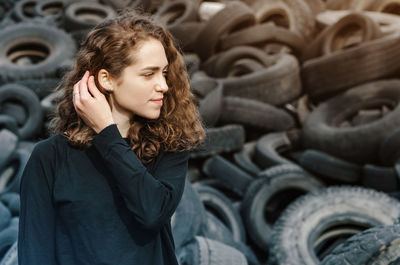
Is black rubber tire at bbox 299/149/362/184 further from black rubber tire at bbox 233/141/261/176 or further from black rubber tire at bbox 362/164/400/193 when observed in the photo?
black rubber tire at bbox 233/141/261/176

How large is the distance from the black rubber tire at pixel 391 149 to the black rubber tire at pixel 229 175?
1119 millimetres

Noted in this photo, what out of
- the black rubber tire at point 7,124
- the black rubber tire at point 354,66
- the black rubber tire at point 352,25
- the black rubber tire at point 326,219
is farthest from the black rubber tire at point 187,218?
the black rubber tire at point 352,25

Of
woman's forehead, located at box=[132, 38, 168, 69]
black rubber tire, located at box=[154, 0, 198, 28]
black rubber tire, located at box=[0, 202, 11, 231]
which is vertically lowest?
black rubber tire, located at box=[0, 202, 11, 231]

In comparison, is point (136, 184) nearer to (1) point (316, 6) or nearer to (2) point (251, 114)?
(2) point (251, 114)

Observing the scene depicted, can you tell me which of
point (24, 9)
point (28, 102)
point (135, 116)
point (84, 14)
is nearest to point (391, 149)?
point (135, 116)

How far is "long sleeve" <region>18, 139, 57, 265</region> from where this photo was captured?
0.95 meters

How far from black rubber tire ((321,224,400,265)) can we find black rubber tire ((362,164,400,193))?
177cm

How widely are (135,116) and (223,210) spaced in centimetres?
228

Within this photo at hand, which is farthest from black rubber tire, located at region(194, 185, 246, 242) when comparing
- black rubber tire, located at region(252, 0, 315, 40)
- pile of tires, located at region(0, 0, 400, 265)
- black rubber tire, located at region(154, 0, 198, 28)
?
black rubber tire, located at region(154, 0, 198, 28)

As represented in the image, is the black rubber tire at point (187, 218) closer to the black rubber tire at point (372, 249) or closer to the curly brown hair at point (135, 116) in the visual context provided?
the black rubber tire at point (372, 249)

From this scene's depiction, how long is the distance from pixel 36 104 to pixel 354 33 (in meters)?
4.14

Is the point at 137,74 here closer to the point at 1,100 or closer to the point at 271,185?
the point at 271,185

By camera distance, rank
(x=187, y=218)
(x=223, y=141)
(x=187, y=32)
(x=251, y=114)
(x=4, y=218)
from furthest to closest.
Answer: (x=187, y=32) → (x=251, y=114) → (x=223, y=141) → (x=4, y=218) → (x=187, y=218)

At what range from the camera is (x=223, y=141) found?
4016 mm
